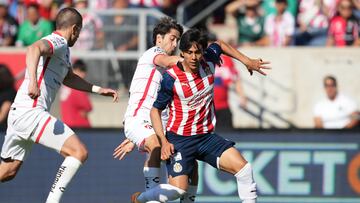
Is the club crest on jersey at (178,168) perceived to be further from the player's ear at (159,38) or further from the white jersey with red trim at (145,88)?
the player's ear at (159,38)

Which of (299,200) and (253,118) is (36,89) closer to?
(299,200)

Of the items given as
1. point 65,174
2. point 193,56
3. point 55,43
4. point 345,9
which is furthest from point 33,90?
point 345,9

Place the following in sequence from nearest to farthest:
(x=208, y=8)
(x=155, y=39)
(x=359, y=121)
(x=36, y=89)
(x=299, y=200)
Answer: (x=36, y=89)
(x=155, y=39)
(x=299, y=200)
(x=359, y=121)
(x=208, y=8)

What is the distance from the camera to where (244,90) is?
1686 centimetres

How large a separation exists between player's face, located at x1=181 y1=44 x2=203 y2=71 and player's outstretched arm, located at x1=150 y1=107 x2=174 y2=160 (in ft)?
2.00

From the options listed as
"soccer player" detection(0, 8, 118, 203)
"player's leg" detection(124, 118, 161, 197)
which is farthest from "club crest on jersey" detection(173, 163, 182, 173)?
"soccer player" detection(0, 8, 118, 203)

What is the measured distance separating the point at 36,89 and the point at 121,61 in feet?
23.4

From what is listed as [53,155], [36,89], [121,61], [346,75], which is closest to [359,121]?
[346,75]

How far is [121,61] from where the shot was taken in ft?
53.9

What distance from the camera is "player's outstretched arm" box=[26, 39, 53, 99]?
932 centimetres

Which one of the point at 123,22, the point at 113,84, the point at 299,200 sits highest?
the point at 123,22

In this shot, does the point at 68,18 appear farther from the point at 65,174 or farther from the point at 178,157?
the point at 178,157

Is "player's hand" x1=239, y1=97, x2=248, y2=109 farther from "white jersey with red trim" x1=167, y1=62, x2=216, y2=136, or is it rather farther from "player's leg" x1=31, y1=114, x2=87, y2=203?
"player's leg" x1=31, y1=114, x2=87, y2=203

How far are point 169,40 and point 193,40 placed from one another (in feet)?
3.68
